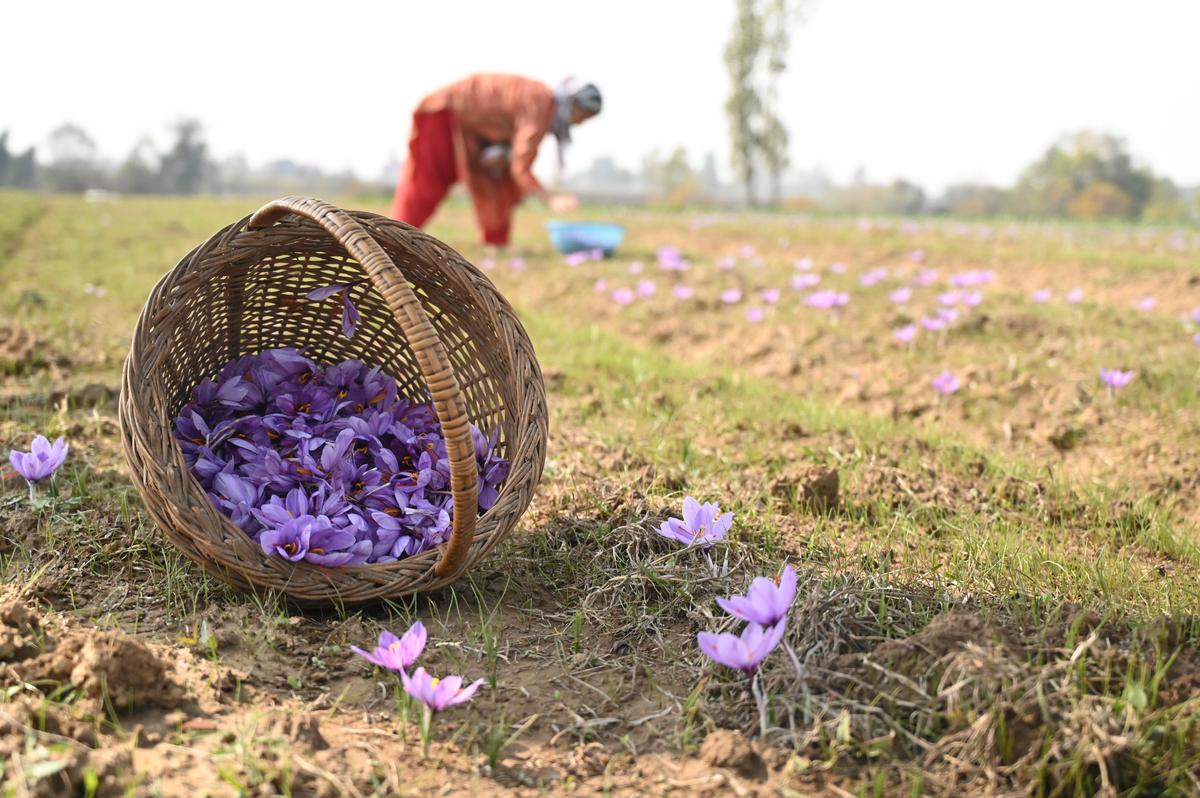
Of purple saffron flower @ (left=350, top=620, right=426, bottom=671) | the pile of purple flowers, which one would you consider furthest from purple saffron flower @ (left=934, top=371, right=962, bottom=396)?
purple saffron flower @ (left=350, top=620, right=426, bottom=671)

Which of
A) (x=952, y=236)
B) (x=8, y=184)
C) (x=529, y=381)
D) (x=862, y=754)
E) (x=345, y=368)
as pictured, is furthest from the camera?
(x=8, y=184)

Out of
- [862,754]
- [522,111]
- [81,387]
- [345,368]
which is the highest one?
[522,111]

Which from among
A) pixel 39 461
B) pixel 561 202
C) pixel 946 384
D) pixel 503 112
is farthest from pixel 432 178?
pixel 39 461

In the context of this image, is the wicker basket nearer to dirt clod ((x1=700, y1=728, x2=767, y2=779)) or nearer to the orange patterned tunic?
dirt clod ((x1=700, y1=728, x2=767, y2=779))

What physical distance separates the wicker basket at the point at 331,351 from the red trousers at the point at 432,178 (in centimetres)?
543

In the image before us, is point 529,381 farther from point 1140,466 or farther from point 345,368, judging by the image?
point 1140,466

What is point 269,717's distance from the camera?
1.50m

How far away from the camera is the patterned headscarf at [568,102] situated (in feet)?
25.5

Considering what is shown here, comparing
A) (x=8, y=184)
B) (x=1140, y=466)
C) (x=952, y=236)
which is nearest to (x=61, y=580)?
(x=1140, y=466)

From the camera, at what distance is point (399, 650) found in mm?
1591

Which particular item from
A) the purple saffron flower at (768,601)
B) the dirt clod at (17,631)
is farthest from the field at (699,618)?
the purple saffron flower at (768,601)

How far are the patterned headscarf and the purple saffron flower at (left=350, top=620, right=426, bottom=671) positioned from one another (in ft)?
22.1

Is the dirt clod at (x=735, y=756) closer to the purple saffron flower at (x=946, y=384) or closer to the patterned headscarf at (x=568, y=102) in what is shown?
the purple saffron flower at (x=946, y=384)

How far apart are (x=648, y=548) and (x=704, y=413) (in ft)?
4.81
